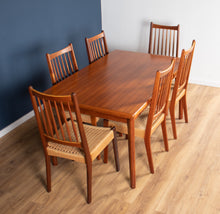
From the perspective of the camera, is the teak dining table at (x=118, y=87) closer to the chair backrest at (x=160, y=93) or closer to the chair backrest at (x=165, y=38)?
the chair backrest at (x=160, y=93)

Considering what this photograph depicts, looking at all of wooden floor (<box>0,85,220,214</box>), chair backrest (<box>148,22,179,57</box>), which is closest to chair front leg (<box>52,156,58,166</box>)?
wooden floor (<box>0,85,220,214</box>)

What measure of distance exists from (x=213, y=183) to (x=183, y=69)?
99cm

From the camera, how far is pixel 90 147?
1.94 metres

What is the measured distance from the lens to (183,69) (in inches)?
97.0

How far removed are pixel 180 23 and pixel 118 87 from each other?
1961mm

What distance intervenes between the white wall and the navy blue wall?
70 centimetres

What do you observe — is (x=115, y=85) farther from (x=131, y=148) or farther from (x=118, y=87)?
(x=131, y=148)

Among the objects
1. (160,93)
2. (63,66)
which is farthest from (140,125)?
(63,66)

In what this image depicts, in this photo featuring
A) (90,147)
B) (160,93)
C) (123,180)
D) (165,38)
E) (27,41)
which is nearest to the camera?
(90,147)

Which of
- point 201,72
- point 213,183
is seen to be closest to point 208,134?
point 213,183

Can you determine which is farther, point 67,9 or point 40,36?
point 67,9

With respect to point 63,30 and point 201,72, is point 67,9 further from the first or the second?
point 201,72

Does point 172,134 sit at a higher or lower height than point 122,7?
lower

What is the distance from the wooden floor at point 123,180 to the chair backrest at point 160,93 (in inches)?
19.1
